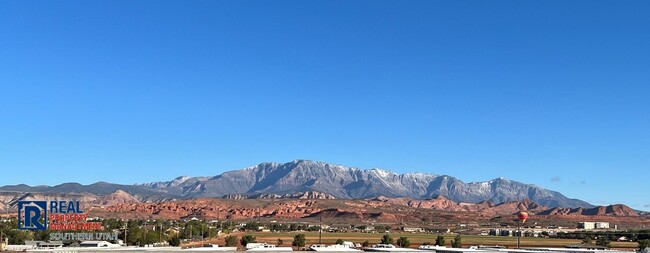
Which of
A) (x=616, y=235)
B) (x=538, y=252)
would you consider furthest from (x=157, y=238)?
(x=616, y=235)

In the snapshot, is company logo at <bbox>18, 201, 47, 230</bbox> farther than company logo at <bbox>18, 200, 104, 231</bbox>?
No

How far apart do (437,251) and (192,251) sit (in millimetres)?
36976

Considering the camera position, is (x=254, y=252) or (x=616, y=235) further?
(x=616, y=235)

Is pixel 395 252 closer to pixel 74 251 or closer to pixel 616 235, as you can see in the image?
pixel 74 251

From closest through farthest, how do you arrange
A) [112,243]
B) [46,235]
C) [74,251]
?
[74,251] < [112,243] < [46,235]

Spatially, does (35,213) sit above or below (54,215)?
above

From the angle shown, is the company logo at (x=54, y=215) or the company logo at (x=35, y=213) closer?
the company logo at (x=35, y=213)

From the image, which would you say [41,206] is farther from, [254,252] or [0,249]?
[254,252]

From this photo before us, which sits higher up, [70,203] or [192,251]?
[70,203]

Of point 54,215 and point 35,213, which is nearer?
point 35,213

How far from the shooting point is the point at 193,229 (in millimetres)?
175125

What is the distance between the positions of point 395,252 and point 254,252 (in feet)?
69.0

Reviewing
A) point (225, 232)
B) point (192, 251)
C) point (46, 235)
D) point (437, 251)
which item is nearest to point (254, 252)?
point (192, 251)

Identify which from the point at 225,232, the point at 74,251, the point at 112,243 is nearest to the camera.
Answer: the point at 74,251
